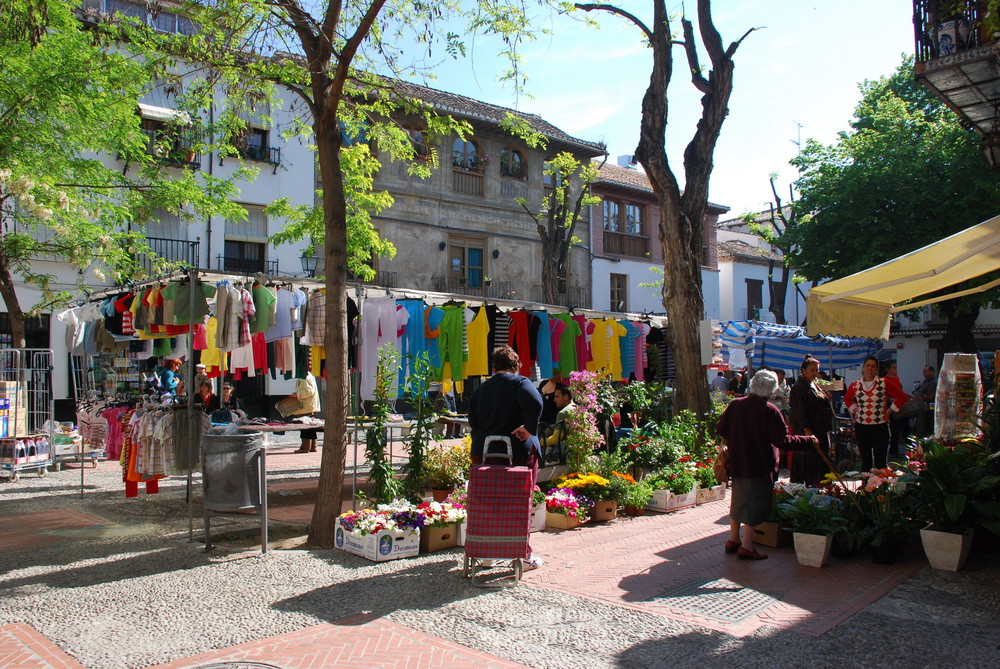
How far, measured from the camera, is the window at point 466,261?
26109mm

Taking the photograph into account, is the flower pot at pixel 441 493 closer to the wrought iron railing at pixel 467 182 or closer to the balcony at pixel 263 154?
the balcony at pixel 263 154

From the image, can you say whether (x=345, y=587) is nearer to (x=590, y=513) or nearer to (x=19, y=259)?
(x=590, y=513)

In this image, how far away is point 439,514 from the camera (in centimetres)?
712

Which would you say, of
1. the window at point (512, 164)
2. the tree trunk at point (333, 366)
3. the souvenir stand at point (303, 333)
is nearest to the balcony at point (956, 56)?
the souvenir stand at point (303, 333)

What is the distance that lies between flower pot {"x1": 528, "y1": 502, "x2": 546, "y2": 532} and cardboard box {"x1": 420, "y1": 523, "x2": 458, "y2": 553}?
100cm

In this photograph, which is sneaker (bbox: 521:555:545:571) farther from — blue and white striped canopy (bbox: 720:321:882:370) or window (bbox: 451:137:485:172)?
window (bbox: 451:137:485:172)

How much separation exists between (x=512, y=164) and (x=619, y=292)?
24.0 feet

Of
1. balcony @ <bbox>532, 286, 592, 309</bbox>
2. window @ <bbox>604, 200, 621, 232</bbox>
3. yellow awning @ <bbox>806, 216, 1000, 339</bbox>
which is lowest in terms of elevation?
yellow awning @ <bbox>806, 216, 1000, 339</bbox>

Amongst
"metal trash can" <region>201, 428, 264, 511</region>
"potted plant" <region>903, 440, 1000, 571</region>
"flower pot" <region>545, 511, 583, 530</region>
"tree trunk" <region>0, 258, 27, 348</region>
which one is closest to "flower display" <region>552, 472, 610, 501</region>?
"flower pot" <region>545, 511, 583, 530</region>

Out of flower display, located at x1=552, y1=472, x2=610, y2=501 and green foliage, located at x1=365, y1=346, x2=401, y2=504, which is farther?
flower display, located at x1=552, y1=472, x2=610, y2=501

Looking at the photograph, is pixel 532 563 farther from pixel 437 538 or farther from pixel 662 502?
pixel 662 502

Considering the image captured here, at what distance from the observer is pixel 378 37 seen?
8555mm

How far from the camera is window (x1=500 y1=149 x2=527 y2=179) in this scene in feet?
89.9

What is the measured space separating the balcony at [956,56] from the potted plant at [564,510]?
25.3 ft
